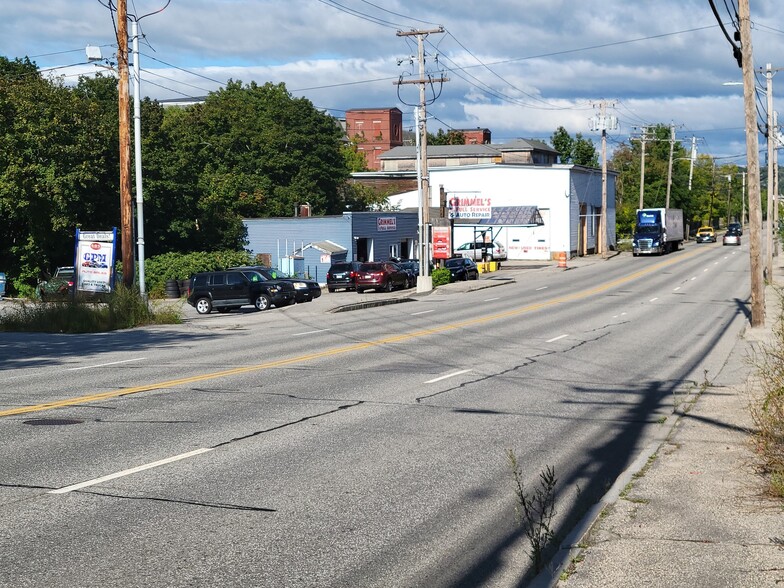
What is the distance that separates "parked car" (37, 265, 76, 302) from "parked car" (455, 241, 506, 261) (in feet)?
101

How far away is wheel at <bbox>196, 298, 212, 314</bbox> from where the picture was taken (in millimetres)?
38625

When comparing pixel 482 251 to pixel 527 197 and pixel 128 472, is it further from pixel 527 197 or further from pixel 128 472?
pixel 128 472

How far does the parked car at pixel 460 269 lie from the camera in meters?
56.4

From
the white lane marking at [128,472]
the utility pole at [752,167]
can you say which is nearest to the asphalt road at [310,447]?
the white lane marking at [128,472]

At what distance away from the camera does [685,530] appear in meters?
7.24

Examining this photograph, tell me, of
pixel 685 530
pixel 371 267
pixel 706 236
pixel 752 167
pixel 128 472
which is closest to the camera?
pixel 685 530

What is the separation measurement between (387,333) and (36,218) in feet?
105

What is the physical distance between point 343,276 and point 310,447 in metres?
38.2

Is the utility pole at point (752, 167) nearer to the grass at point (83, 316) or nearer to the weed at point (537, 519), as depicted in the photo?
the grass at point (83, 316)

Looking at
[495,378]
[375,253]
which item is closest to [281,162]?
[375,253]

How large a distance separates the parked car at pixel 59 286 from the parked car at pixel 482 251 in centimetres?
3078

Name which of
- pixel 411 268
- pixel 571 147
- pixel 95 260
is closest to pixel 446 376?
pixel 95 260

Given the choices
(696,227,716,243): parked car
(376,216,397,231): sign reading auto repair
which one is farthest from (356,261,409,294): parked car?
(696,227,716,243): parked car

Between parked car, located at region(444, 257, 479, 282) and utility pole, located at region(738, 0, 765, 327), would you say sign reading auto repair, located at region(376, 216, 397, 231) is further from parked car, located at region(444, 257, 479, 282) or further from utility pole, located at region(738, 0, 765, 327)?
utility pole, located at region(738, 0, 765, 327)
